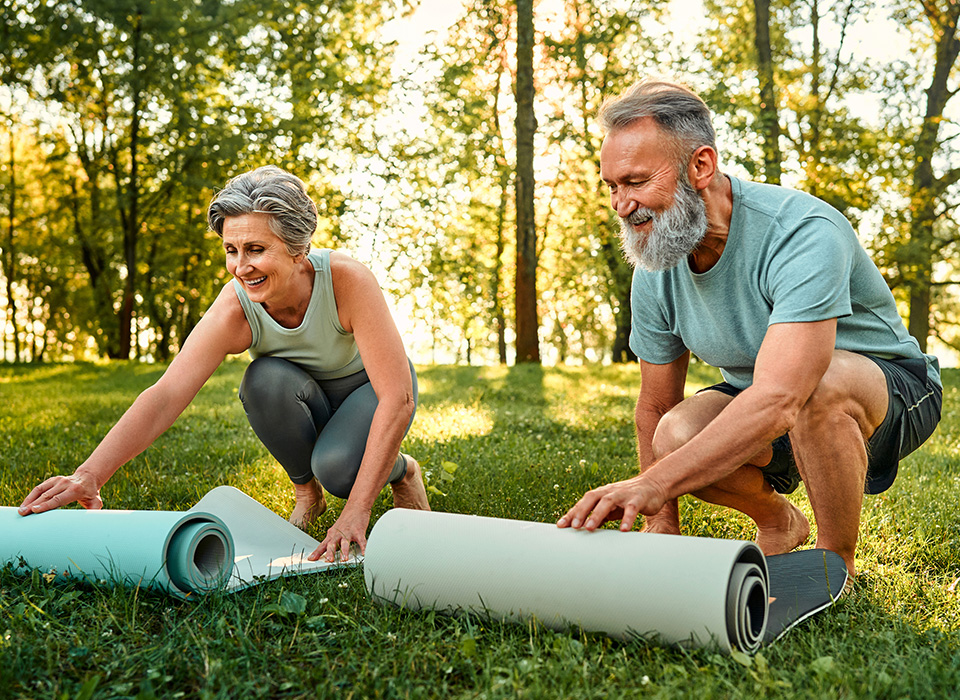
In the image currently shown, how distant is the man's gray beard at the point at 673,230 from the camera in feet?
8.71

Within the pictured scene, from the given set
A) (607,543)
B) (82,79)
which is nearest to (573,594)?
(607,543)

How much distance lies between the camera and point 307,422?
353 centimetres

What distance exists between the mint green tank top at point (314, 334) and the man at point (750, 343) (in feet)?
4.09

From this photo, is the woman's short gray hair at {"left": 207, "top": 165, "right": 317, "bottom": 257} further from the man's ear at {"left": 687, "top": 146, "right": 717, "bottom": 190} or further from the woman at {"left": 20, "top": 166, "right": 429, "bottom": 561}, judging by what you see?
the man's ear at {"left": 687, "top": 146, "right": 717, "bottom": 190}

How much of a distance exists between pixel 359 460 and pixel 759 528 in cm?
163

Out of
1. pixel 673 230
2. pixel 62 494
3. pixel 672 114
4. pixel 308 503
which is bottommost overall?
pixel 308 503

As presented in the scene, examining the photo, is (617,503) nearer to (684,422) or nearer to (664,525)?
(684,422)

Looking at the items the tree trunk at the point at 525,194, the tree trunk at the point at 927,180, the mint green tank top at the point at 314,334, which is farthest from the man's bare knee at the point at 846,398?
the tree trunk at the point at 927,180

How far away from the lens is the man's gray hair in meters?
2.62

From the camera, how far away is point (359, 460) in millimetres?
3344

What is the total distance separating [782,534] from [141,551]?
2.30 metres

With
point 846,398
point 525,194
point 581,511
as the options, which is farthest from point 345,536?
point 525,194

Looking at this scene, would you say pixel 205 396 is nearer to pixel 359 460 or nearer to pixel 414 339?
pixel 359 460

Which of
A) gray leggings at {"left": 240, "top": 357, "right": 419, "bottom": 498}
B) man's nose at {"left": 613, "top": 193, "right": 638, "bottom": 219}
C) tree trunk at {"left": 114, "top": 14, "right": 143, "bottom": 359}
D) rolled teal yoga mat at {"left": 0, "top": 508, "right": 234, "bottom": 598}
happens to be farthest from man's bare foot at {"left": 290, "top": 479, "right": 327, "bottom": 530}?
tree trunk at {"left": 114, "top": 14, "right": 143, "bottom": 359}
